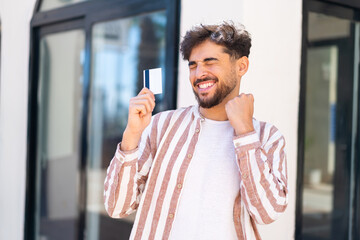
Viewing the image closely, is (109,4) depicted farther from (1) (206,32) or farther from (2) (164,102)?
(1) (206,32)

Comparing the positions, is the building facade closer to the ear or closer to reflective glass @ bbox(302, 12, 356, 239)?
reflective glass @ bbox(302, 12, 356, 239)

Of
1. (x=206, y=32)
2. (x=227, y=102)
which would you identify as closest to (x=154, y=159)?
(x=227, y=102)

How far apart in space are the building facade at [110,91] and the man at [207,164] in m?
0.67

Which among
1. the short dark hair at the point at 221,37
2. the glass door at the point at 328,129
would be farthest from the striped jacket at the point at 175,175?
the glass door at the point at 328,129

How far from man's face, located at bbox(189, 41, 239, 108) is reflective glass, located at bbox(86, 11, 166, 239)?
4.89 ft

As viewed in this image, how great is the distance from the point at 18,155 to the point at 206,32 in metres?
2.77

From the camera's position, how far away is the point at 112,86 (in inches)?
187

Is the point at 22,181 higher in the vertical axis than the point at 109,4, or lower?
lower

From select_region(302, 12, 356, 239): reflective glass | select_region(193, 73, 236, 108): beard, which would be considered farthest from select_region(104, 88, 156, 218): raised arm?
select_region(302, 12, 356, 239): reflective glass

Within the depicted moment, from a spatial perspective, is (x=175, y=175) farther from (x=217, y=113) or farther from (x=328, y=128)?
(x=328, y=128)

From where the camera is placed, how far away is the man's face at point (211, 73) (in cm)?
166

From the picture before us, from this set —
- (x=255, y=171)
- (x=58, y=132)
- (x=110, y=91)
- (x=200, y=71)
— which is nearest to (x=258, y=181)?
(x=255, y=171)

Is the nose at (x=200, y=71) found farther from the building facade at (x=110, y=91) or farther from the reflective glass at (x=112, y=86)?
the reflective glass at (x=112, y=86)

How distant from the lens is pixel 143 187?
1788mm
